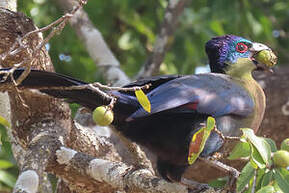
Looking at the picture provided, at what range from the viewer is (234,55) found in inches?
146

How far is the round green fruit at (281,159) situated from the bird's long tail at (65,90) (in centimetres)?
84

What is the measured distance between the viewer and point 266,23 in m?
5.41

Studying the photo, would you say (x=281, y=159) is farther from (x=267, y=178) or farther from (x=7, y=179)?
(x=7, y=179)

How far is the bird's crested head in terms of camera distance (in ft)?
12.0

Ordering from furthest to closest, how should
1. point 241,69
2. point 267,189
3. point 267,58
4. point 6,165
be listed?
point 6,165
point 241,69
point 267,58
point 267,189

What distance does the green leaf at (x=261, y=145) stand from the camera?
221cm

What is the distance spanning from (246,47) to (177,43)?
188 centimetres

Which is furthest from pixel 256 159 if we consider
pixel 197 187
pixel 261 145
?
pixel 197 187

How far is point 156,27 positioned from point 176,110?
3.12m

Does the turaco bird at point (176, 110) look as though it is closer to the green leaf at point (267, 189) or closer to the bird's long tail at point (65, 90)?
the bird's long tail at point (65, 90)

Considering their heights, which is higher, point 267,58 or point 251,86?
point 267,58

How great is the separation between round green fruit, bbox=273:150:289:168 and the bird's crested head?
1.41 meters

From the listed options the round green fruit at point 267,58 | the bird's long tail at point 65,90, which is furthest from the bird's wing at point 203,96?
the round green fruit at point 267,58

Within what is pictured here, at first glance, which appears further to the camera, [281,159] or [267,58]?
[267,58]
